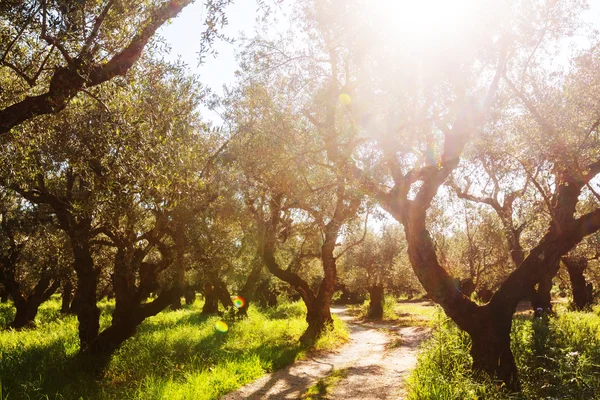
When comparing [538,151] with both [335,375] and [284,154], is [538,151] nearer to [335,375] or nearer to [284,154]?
[284,154]

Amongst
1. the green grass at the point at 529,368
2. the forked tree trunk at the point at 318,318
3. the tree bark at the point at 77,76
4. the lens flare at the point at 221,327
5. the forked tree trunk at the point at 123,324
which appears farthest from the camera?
the lens flare at the point at 221,327

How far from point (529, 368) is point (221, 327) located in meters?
16.8

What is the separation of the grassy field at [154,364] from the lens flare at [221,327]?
1.24m

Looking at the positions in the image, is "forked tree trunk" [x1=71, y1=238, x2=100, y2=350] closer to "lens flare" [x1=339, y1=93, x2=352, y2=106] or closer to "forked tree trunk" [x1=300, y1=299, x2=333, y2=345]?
"forked tree trunk" [x1=300, y1=299, x2=333, y2=345]

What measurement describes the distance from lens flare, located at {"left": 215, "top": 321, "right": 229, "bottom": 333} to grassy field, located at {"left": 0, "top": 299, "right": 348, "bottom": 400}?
1236 millimetres

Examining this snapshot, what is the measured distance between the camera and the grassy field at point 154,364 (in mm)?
10398

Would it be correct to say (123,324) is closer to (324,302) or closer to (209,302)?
(324,302)

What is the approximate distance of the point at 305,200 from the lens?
1814 cm

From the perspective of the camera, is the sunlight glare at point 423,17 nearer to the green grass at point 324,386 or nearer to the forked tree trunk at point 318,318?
the green grass at point 324,386

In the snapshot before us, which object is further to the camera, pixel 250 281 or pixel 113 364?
pixel 250 281

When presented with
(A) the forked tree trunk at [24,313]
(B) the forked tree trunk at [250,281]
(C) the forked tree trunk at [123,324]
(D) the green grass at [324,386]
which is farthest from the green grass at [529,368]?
(A) the forked tree trunk at [24,313]

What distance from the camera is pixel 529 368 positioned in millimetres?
10250

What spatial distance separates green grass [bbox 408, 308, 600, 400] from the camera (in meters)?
8.52

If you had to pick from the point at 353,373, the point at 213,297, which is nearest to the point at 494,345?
the point at 353,373
